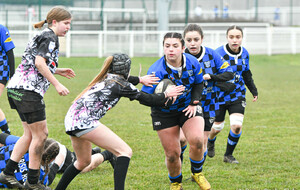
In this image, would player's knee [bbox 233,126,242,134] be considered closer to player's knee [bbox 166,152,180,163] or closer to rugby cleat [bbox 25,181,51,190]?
player's knee [bbox 166,152,180,163]

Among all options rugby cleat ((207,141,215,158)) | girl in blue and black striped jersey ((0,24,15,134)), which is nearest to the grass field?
rugby cleat ((207,141,215,158))

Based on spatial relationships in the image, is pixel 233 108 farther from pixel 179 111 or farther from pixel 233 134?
pixel 179 111

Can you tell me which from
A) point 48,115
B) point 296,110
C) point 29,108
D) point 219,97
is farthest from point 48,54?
point 296,110

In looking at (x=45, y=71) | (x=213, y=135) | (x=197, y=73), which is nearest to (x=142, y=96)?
(x=197, y=73)

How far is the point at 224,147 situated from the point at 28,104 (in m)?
3.70

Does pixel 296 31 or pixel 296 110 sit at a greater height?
pixel 296 31

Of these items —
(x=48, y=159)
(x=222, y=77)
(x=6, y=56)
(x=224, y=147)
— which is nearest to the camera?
(x=48, y=159)

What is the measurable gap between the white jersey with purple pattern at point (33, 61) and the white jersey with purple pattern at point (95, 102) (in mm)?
597

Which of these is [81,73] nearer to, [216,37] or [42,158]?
A: [216,37]

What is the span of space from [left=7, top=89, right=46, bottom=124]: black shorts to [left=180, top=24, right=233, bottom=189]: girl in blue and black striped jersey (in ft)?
5.85

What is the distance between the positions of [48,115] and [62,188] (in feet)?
19.7

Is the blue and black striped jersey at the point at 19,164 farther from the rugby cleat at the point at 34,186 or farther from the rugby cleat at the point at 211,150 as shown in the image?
the rugby cleat at the point at 211,150

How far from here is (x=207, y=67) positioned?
594cm

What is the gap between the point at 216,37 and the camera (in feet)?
75.7
